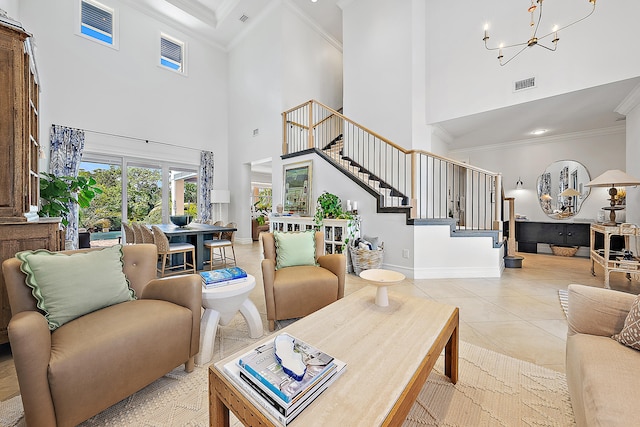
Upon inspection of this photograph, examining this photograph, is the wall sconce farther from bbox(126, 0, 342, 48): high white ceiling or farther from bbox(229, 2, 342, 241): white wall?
bbox(126, 0, 342, 48): high white ceiling

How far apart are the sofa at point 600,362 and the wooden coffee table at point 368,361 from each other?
0.50m

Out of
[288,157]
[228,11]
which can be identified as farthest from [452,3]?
[228,11]

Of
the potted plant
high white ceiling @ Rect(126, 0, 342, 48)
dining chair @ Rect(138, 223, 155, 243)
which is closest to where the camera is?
dining chair @ Rect(138, 223, 155, 243)

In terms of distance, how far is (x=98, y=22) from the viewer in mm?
5789

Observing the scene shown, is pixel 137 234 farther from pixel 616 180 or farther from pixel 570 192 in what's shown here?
pixel 570 192

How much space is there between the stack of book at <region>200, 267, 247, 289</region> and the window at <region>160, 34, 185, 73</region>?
23.9 ft

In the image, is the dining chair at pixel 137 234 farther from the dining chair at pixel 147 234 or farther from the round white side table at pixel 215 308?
the round white side table at pixel 215 308

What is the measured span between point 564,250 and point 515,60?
4220 mm

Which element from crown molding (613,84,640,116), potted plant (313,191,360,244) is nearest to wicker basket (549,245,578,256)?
crown molding (613,84,640,116)

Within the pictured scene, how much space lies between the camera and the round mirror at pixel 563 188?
5.66 meters

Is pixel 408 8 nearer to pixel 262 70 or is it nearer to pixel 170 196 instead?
pixel 262 70

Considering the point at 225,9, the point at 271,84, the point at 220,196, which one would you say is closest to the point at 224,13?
the point at 225,9

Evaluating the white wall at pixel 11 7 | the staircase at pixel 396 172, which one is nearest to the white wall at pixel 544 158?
the staircase at pixel 396 172

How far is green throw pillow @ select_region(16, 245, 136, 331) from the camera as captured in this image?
51.4 inches
